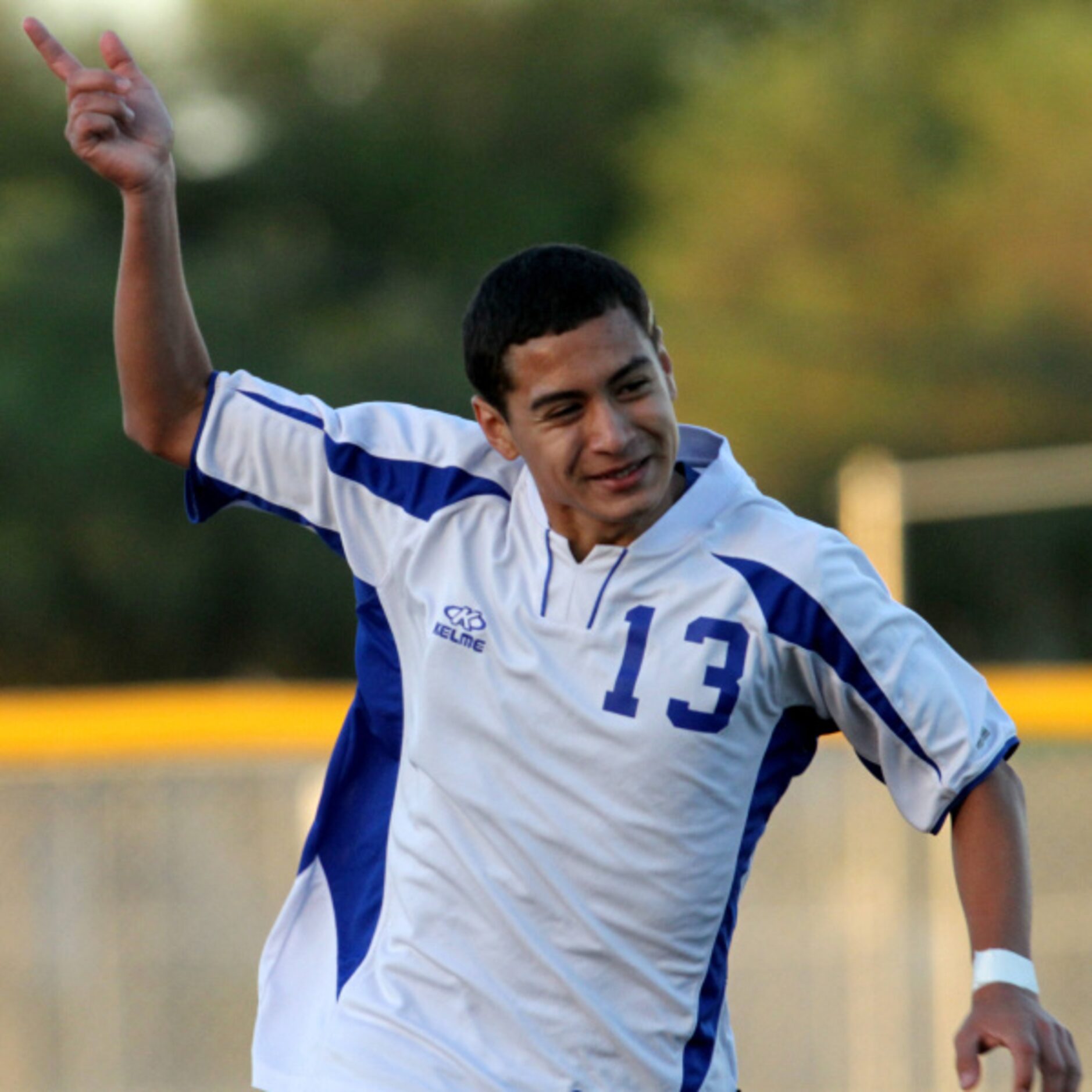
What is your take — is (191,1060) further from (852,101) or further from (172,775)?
(852,101)

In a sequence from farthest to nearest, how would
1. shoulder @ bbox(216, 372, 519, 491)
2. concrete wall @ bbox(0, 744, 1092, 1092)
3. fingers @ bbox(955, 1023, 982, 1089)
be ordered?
1. concrete wall @ bbox(0, 744, 1092, 1092)
2. shoulder @ bbox(216, 372, 519, 491)
3. fingers @ bbox(955, 1023, 982, 1089)

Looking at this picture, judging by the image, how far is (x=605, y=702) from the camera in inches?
114

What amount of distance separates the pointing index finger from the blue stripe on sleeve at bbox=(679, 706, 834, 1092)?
166 centimetres

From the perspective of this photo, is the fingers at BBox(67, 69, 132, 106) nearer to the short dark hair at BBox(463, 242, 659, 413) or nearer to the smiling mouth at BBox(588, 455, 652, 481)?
the short dark hair at BBox(463, 242, 659, 413)

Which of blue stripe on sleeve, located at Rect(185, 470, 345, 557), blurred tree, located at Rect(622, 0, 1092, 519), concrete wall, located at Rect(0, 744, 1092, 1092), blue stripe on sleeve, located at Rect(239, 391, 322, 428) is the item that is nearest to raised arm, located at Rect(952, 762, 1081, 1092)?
blue stripe on sleeve, located at Rect(185, 470, 345, 557)

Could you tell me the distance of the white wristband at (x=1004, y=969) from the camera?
271cm

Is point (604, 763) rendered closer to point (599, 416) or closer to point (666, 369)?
point (599, 416)

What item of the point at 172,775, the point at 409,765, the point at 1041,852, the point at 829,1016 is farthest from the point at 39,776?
the point at 409,765

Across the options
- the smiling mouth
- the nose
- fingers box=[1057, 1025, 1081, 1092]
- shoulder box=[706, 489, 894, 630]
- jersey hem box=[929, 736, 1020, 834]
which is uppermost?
the nose

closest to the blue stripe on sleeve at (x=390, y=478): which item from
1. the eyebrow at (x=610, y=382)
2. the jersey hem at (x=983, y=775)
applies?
the eyebrow at (x=610, y=382)

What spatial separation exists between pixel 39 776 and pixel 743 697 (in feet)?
16.8

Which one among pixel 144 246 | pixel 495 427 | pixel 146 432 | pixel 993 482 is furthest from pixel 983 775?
pixel 993 482

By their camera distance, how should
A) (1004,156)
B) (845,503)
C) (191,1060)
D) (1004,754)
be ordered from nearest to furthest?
(1004,754), (191,1060), (845,503), (1004,156)

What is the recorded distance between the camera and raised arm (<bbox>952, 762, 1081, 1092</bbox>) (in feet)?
8.47
